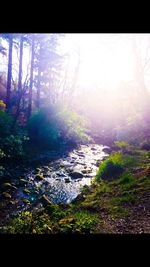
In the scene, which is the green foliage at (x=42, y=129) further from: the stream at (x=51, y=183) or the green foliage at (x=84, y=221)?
the green foliage at (x=84, y=221)

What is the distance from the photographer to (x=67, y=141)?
18.5 meters

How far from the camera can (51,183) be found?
10.3 m

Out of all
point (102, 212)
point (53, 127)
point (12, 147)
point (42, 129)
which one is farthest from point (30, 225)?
point (53, 127)

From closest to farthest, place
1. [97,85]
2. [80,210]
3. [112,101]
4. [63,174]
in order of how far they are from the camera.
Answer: [80,210] → [63,174] → [112,101] → [97,85]

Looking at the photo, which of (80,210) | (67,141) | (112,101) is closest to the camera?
(80,210)

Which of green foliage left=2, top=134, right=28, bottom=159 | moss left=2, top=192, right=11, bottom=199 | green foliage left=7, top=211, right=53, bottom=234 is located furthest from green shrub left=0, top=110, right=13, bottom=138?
green foliage left=7, top=211, right=53, bottom=234

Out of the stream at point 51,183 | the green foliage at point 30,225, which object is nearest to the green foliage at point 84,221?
the green foliage at point 30,225

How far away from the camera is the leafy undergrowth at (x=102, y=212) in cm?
596

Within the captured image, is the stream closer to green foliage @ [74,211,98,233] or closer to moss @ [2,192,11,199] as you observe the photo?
moss @ [2,192,11,199]

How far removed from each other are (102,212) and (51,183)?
3629 millimetres

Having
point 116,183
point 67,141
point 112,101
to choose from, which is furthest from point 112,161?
point 112,101
